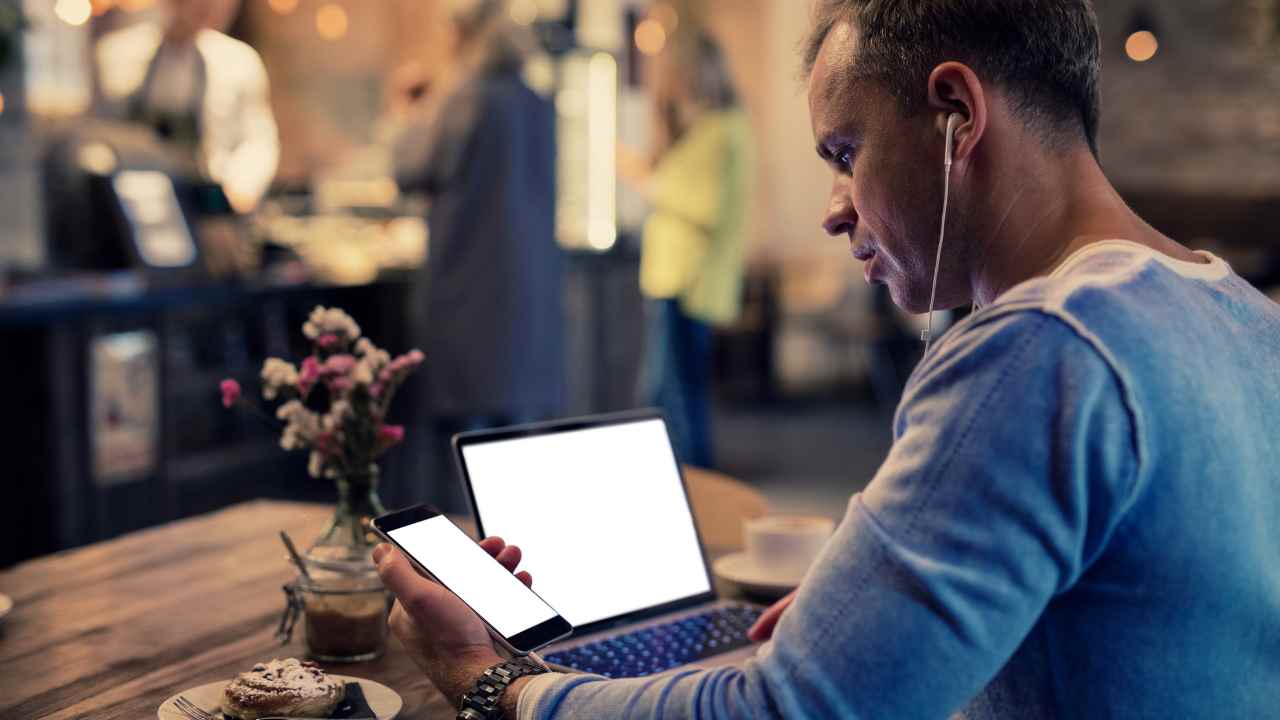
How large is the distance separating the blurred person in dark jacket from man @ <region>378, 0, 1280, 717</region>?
11.6ft

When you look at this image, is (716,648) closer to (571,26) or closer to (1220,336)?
(1220,336)

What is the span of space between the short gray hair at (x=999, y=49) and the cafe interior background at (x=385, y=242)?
216 millimetres

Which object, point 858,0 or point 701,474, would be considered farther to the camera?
point 701,474

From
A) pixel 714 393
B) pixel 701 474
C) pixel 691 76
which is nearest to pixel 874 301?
pixel 714 393

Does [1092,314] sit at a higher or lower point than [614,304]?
higher

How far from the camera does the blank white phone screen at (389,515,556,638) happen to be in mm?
1140

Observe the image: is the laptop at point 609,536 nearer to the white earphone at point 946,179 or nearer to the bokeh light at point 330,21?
the white earphone at point 946,179

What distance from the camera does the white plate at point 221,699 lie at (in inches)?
44.6

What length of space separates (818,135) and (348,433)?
2.04 ft

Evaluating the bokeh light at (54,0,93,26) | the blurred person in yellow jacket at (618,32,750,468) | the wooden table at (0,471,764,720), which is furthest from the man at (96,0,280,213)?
the wooden table at (0,471,764,720)

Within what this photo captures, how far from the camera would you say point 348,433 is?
1419mm

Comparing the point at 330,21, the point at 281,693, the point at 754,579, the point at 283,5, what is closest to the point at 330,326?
the point at 281,693

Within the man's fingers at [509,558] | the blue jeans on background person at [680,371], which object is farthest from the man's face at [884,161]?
the blue jeans on background person at [680,371]

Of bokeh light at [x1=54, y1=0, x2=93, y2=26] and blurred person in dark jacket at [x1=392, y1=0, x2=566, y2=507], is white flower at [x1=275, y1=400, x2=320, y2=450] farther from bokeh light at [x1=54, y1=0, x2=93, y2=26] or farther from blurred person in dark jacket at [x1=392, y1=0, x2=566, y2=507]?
bokeh light at [x1=54, y1=0, x2=93, y2=26]
